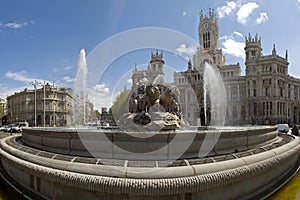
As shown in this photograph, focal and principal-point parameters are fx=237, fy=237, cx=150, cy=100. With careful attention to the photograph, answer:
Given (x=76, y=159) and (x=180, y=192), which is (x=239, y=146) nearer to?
(x=180, y=192)

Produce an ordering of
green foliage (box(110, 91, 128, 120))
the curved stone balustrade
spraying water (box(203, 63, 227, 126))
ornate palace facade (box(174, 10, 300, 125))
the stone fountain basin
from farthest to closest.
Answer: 1. ornate palace facade (box(174, 10, 300, 125))
2. spraying water (box(203, 63, 227, 126))
3. green foliage (box(110, 91, 128, 120))
4. the stone fountain basin
5. the curved stone balustrade

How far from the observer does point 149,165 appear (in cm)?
508

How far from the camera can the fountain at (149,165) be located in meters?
4.59

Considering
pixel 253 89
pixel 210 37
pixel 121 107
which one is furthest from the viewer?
pixel 210 37

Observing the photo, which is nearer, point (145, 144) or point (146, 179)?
point (146, 179)

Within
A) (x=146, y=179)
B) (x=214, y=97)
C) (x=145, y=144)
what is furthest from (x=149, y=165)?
(x=214, y=97)

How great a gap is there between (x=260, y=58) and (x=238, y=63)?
422 inches

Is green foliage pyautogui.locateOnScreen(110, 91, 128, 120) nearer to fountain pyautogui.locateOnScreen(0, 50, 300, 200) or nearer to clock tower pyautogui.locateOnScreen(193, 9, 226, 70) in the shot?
fountain pyautogui.locateOnScreen(0, 50, 300, 200)

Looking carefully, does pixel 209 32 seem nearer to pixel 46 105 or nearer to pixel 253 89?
pixel 253 89

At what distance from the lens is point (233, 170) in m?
5.15

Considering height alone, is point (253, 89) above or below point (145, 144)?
above

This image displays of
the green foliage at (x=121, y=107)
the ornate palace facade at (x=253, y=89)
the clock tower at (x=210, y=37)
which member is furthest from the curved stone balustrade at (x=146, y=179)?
the clock tower at (x=210, y=37)

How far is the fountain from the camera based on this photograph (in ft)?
15.1

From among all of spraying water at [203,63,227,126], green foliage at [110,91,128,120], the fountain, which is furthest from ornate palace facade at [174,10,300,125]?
the fountain
